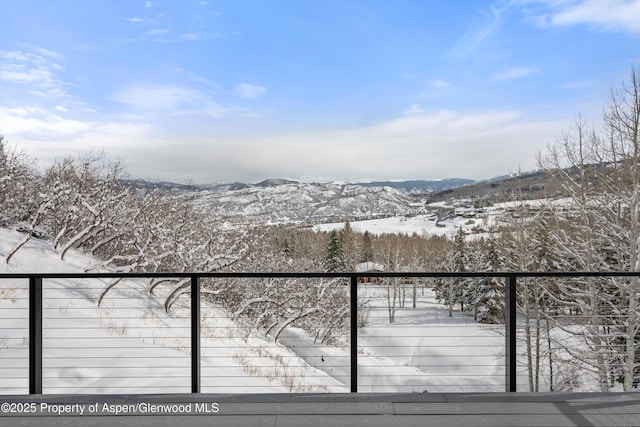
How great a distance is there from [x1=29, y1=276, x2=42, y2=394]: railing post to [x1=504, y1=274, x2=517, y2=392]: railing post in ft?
8.67

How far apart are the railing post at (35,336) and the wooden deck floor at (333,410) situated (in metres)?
0.11

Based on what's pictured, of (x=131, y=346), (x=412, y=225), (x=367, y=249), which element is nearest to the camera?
(x=131, y=346)

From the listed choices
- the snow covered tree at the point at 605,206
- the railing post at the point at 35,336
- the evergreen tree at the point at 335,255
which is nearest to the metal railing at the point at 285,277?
the railing post at the point at 35,336

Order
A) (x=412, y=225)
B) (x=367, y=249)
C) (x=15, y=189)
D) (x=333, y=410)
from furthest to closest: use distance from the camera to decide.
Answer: (x=412, y=225)
(x=367, y=249)
(x=15, y=189)
(x=333, y=410)

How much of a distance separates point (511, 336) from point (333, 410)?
3.58 ft

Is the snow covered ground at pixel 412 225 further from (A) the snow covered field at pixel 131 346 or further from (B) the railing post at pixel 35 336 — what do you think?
(B) the railing post at pixel 35 336

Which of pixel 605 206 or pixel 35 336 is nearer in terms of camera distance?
pixel 35 336

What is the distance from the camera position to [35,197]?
1140 cm

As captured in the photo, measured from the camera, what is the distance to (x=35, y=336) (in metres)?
2.60

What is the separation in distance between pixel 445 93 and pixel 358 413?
14.1m

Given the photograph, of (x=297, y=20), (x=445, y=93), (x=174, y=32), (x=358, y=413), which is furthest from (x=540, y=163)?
(x=358, y=413)

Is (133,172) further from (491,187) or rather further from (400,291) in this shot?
(400,291)

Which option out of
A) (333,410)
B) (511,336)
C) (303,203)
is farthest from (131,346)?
(303,203)

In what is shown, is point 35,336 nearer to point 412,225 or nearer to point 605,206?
point 605,206
